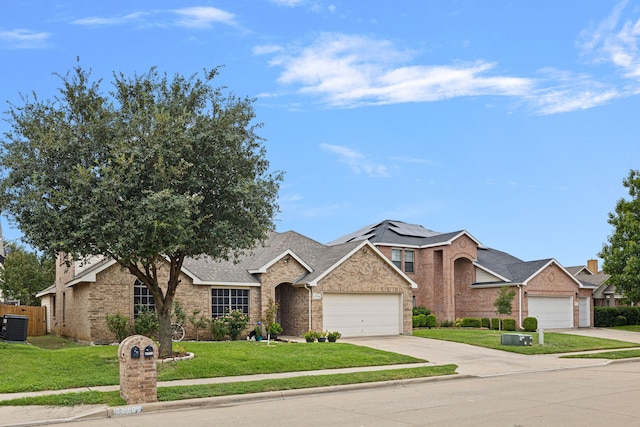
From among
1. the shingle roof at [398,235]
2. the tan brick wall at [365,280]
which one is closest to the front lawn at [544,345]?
the tan brick wall at [365,280]

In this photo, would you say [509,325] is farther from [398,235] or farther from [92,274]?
[92,274]

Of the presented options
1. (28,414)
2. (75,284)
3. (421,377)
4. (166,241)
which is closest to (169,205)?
(166,241)

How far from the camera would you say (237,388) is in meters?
14.3

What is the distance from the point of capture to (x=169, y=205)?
1542 cm

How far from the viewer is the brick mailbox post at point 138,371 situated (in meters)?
12.6

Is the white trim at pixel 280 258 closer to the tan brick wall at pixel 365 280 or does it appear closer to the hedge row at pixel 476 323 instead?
the tan brick wall at pixel 365 280

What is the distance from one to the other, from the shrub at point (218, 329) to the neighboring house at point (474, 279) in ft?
47.8

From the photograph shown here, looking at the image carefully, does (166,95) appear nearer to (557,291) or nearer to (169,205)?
(169,205)

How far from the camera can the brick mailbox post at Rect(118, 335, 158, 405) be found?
495 inches

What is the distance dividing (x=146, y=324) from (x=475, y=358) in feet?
43.1

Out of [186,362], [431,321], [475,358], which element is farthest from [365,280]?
[186,362]

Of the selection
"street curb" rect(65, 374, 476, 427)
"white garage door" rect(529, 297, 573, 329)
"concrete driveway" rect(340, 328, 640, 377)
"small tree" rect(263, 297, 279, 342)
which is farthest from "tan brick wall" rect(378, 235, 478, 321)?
"street curb" rect(65, 374, 476, 427)

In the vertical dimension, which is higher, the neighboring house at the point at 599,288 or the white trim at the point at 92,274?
the white trim at the point at 92,274

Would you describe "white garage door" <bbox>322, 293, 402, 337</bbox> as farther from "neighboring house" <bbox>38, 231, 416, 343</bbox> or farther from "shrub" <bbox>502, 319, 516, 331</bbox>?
"shrub" <bbox>502, 319, 516, 331</bbox>
